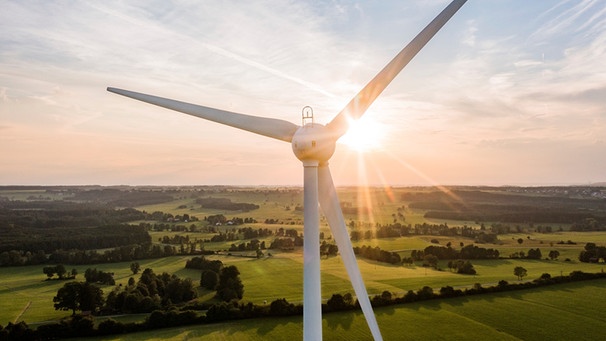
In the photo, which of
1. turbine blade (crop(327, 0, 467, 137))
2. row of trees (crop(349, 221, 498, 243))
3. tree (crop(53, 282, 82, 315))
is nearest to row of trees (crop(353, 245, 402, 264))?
row of trees (crop(349, 221, 498, 243))

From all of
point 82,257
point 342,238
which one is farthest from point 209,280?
point 342,238

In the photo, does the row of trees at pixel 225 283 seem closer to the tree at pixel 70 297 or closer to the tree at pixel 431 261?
the tree at pixel 70 297

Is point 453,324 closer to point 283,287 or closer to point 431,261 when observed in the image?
point 283,287

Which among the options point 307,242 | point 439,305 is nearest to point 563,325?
point 439,305

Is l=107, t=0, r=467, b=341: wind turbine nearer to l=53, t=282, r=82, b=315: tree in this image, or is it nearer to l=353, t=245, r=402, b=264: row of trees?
l=53, t=282, r=82, b=315: tree

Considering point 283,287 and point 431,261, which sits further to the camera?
point 431,261

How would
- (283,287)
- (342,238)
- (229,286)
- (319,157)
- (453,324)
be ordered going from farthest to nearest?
(283,287) < (229,286) < (453,324) < (342,238) < (319,157)
